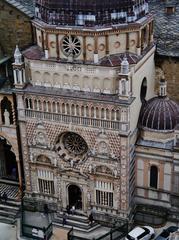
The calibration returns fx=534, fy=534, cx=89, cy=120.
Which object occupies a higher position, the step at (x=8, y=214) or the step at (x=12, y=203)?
the step at (x=12, y=203)

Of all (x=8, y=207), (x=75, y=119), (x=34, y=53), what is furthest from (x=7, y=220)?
(x=34, y=53)

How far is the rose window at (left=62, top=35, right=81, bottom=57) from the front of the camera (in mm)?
46094

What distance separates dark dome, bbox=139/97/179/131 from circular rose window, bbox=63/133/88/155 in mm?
5806

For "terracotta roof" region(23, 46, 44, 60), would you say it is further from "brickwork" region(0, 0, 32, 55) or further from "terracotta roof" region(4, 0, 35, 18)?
"terracotta roof" region(4, 0, 35, 18)

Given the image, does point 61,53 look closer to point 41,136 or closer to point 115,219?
point 41,136

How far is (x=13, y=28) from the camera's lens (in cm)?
5391

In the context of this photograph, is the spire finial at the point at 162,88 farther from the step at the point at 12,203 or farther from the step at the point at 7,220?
the step at the point at 7,220

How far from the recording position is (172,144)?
48469mm

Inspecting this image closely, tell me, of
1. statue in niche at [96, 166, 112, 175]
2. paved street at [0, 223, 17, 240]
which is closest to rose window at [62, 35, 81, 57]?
statue in niche at [96, 166, 112, 175]

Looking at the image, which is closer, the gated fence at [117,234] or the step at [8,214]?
the gated fence at [117,234]

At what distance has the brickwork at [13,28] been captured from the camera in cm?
5319

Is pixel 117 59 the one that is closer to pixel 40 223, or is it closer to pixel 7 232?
pixel 40 223

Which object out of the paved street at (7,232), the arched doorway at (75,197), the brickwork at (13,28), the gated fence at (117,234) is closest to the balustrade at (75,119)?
the arched doorway at (75,197)

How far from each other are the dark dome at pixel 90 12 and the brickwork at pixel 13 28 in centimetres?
711
